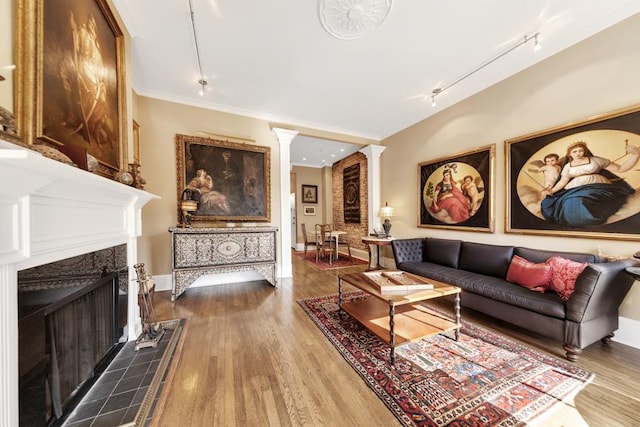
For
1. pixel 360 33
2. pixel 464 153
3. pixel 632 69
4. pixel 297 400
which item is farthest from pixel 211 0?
pixel 632 69

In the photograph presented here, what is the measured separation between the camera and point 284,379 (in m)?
1.58

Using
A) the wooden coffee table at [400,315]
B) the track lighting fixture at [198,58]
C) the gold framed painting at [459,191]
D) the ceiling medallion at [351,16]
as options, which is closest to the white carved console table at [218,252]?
the wooden coffee table at [400,315]

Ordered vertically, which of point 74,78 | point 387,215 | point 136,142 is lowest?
point 387,215

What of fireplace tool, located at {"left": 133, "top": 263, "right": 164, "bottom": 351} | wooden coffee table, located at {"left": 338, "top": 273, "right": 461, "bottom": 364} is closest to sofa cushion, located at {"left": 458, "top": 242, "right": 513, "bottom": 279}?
wooden coffee table, located at {"left": 338, "top": 273, "right": 461, "bottom": 364}

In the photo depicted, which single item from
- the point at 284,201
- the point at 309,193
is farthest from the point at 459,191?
the point at 309,193

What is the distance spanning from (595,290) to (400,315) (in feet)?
5.00

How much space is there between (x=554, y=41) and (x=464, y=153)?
1.43 meters

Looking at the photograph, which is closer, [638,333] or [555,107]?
[638,333]

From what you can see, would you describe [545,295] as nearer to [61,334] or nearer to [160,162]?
[61,334]

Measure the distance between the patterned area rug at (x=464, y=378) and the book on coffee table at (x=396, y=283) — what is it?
1.68 ft

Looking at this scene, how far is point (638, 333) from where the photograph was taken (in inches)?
76.4

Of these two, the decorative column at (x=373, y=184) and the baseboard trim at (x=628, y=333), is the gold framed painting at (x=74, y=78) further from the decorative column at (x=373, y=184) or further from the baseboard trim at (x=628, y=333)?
the baseboard trim at (x=628, y=333)

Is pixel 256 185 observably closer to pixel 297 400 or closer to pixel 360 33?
pixel 360 33

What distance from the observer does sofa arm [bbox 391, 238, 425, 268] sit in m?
3.57
